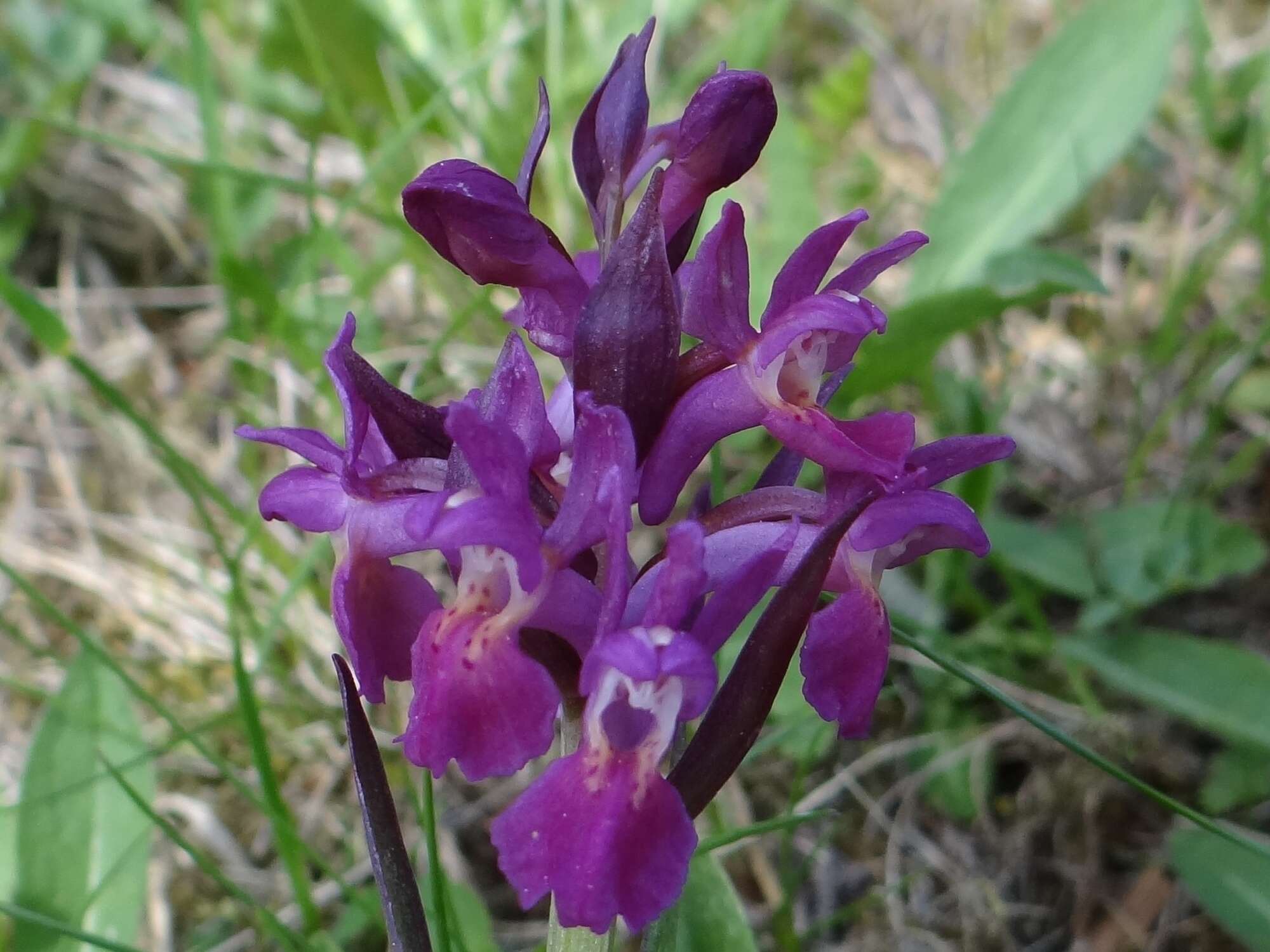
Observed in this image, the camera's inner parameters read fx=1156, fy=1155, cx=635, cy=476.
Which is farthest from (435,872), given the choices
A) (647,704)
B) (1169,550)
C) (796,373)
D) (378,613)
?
(1169,550)

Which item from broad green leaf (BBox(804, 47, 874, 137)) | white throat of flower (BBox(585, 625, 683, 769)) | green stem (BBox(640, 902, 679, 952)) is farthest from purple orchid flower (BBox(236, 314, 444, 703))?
broad green leaf (BBox(804, 47, 874, 137))

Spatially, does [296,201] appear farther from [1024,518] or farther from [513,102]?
[1024,518]

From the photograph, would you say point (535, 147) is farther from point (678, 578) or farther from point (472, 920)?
point (472, 920)

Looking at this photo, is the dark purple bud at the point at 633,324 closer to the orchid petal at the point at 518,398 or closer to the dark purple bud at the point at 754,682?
the orchid petal at the point at 518,398

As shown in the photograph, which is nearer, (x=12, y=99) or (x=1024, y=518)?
(x=1024, y=518)

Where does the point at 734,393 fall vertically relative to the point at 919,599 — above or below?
above

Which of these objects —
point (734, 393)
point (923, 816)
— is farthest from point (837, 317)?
point (923, 816)

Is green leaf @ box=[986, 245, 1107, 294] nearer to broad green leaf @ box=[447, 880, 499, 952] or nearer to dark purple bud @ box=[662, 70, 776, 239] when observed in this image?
dark purple bud @ box=[662, 70, 776, 239]
